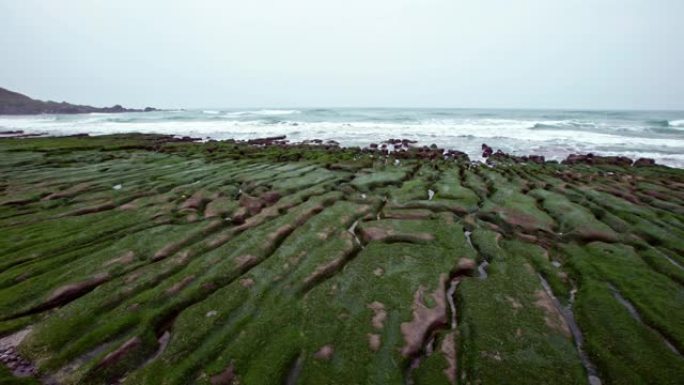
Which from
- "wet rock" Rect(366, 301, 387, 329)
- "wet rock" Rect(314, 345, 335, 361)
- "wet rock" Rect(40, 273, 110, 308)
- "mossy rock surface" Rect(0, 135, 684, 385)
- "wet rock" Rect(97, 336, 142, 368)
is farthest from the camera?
"wet rock" Rect(40, 273, 110, 308)

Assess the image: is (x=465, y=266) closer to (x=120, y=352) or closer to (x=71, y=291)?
(x=120, y=352)

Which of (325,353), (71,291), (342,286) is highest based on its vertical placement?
(71,291)

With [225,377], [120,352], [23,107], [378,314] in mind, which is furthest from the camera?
[23,107]

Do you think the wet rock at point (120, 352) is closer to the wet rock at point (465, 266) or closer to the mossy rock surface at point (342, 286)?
the mossy rock surface at point (342, 286)

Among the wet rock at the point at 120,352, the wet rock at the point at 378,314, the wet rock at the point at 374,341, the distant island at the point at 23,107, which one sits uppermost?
the distant island at the point at 23,107

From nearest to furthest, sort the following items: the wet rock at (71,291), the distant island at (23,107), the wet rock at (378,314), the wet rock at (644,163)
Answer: the wet rock at (378,314), the wet rock at (71,291), the wet rock at (644,163), the distant island at (23,107)

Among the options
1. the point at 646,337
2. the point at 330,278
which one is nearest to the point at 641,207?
the point at 646,337

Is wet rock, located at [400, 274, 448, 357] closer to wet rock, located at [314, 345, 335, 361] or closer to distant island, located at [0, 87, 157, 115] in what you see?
wet rock, located at [314, 345, 335, 361]

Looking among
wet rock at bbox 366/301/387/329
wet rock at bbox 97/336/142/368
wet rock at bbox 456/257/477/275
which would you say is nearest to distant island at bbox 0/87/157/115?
wet rock at bbox 97/336/142/368

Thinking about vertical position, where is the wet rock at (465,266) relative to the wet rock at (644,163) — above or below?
below

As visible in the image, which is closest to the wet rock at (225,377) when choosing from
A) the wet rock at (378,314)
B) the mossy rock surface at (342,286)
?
the mossy rock surface at (342,286)

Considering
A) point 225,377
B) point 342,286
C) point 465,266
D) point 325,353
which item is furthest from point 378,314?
point 465,266

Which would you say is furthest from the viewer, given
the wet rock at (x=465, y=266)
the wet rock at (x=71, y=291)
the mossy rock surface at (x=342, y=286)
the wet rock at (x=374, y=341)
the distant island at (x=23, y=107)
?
the distant island at (x=23, y=107)

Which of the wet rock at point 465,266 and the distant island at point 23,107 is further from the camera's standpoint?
the distant island at point 23,107
